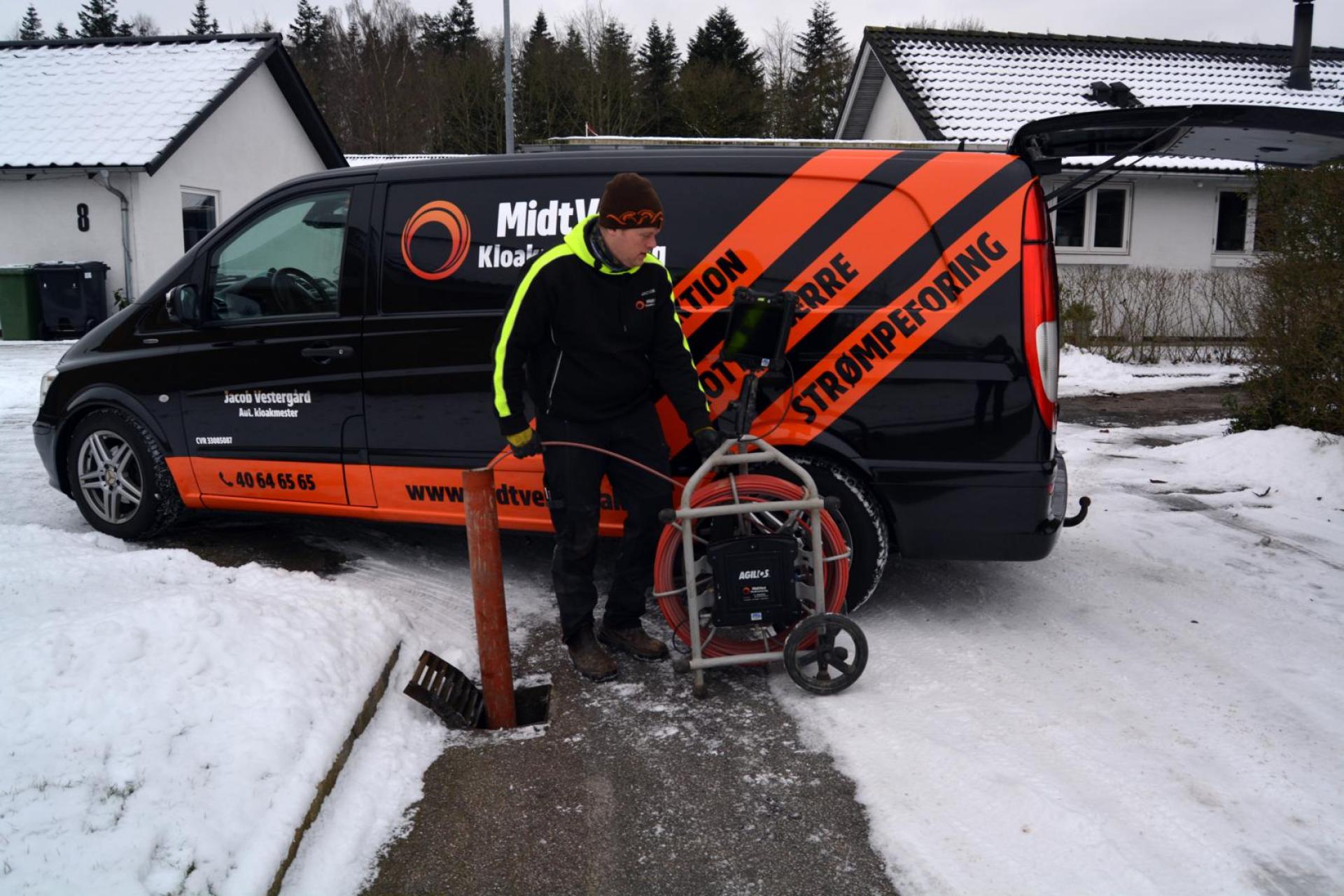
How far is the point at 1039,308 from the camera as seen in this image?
13.4 ft

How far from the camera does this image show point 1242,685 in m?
3.92

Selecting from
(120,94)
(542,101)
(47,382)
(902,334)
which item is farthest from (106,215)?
(542,101)

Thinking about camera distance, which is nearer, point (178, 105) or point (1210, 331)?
point (1210, 331)

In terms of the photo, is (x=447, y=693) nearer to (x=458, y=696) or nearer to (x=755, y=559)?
(x=458, y=696)

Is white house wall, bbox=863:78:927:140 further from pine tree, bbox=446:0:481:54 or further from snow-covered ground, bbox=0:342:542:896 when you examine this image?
pine tree, bbox=446:0:481:54

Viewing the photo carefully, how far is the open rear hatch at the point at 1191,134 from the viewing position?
13.4ft

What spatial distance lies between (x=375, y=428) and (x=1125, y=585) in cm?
379

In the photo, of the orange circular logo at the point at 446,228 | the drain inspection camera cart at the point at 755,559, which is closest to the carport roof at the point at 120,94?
the orange circular logo at the point at 446,228

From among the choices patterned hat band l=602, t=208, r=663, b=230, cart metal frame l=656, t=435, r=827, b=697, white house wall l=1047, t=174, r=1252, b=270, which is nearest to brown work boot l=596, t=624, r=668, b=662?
cart metal frame l=656, t=435, r=827, b=697

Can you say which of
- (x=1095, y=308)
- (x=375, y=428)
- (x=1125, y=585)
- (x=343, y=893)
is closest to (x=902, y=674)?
(x=1125, y=585)

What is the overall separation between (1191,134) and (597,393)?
2821 mm

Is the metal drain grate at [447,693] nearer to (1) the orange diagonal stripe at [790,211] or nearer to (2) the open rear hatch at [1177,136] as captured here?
(1) the orange diagonal stripe at [790,211]

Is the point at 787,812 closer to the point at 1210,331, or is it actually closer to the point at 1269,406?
the point at 1269,406

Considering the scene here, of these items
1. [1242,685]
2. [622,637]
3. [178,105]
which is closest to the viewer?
[1242,685]
